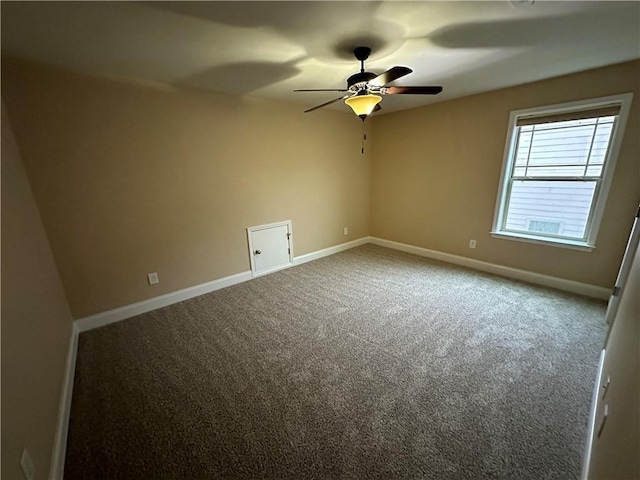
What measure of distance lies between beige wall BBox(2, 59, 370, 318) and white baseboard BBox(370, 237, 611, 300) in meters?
2.08

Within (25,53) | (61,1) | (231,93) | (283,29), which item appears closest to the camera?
(61,1)

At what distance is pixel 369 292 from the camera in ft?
10.1

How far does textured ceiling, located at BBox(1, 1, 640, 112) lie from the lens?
1494mm

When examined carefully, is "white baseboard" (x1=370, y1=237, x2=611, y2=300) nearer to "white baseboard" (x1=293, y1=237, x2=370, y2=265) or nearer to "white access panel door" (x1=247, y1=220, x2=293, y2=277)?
"white baseboard" (x1=293, y1=237, x2=370, y2=265)

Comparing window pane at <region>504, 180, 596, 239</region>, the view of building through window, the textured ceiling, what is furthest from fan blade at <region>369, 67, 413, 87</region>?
window pane at <region>504, 180, 596, 239</region>

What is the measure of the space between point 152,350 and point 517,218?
14.0 feet

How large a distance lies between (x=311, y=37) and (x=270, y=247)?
8.22 ft

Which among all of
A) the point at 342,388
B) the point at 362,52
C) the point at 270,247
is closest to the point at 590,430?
the point at 342,388

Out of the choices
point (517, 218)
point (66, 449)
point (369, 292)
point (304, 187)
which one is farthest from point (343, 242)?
point (66, 449)

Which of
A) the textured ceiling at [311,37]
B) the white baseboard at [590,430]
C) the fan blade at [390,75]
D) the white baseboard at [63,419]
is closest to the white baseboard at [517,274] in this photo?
the white baseboard at [590,430]

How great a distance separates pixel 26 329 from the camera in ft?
4.32

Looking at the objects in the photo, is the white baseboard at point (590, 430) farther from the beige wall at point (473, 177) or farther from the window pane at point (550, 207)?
the window pane at point (550, 207)

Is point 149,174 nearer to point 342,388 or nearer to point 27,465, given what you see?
point 27,465

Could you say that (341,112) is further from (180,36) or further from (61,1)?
(61,1)
